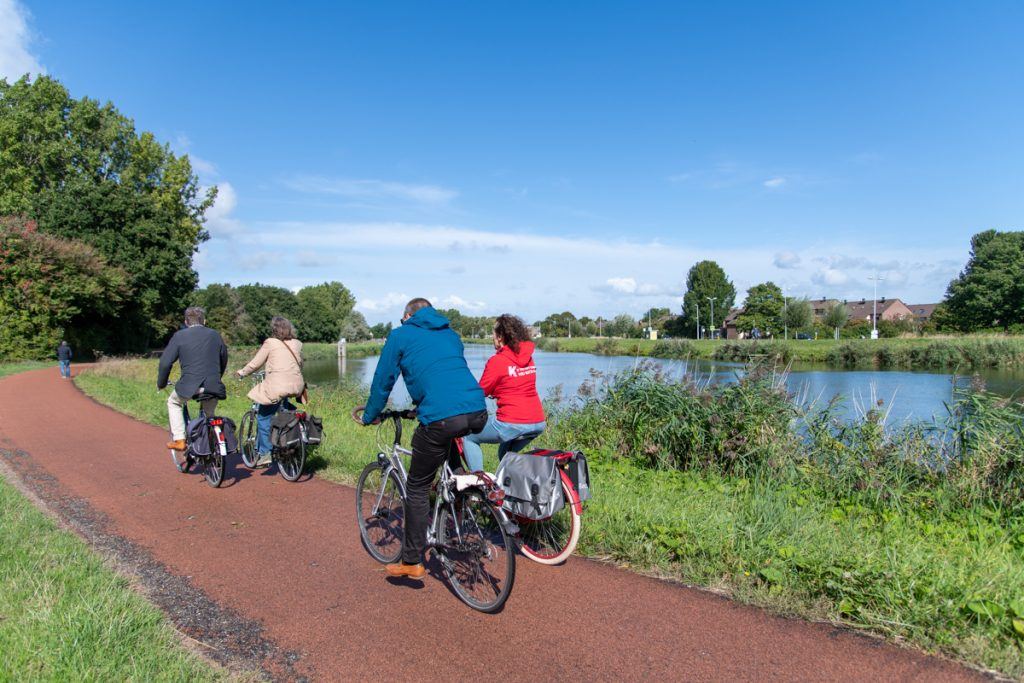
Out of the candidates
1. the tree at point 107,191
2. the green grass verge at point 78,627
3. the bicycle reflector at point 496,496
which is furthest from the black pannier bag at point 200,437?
the tree at point 107,191

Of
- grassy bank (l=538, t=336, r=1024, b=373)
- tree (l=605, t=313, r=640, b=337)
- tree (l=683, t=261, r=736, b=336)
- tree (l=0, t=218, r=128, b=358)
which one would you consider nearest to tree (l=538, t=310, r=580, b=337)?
tree (l=605, t=313, r=640, b=337)

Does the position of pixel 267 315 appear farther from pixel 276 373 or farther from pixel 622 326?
pixel 276 373

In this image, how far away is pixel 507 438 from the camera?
4.77 meters

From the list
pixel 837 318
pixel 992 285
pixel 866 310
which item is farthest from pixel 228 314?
pixel 866 310

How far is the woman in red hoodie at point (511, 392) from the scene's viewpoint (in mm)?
4738

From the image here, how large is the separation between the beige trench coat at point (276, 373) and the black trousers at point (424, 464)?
10.7 ft

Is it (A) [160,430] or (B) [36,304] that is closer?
(A) [160,430]

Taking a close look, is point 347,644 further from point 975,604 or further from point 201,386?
point 201,386

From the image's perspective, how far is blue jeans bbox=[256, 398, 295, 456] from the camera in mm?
6883

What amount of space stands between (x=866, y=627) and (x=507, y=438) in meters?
2.47

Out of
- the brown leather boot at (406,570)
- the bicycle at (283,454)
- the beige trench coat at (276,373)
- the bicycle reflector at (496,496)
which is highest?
the beige trench coat at (276,373)

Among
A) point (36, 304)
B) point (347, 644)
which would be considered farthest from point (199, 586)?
point (36, 304)

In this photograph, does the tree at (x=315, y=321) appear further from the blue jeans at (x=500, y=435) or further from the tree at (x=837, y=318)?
the blue jeans at (x=500, y=435)

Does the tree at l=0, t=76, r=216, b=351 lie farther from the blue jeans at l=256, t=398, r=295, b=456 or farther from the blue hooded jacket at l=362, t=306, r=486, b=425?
the blue hooded jacket at l=362, t=306, r=486, b=425
